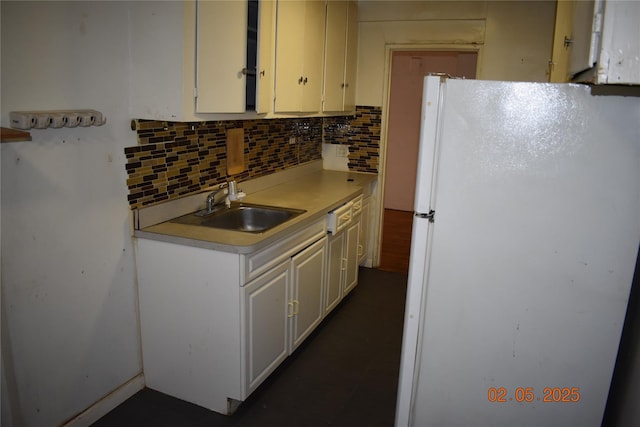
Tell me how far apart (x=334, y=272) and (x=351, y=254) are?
17.5 inches

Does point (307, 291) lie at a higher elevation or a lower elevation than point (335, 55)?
A: lower

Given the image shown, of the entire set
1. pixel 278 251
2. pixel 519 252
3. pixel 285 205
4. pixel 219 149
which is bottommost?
pixel 278 251

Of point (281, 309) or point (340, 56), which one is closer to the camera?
point (281, 309)

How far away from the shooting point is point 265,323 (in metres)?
2.59

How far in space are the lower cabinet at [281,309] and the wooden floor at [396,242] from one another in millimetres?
1726

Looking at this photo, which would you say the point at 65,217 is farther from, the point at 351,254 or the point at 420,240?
the point at 351,254

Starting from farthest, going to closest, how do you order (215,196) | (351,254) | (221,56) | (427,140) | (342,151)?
(342,151), (351,254), (215,196), (221,56), (427,140)

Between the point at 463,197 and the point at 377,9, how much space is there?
11.2 ft

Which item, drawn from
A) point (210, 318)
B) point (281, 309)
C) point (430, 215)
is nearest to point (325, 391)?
point (281, 309)

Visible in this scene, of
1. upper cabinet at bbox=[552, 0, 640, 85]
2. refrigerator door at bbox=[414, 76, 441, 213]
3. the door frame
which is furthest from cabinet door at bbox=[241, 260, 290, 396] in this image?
the door frame

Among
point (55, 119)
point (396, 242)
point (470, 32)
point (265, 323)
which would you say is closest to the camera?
point (55, 119)

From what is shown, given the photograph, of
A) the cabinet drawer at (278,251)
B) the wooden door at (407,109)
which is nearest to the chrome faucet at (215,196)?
the cabinet drawer at (278,251)

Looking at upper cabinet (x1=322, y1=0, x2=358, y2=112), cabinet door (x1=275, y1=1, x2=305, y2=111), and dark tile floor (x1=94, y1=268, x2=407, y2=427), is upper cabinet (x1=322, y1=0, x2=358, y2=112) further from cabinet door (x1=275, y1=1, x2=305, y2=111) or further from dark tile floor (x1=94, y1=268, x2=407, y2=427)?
dark tile floor (x1=94, y1=268, x2=407, y2=427)

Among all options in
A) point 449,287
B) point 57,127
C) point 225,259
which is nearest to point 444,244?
point 449,287
